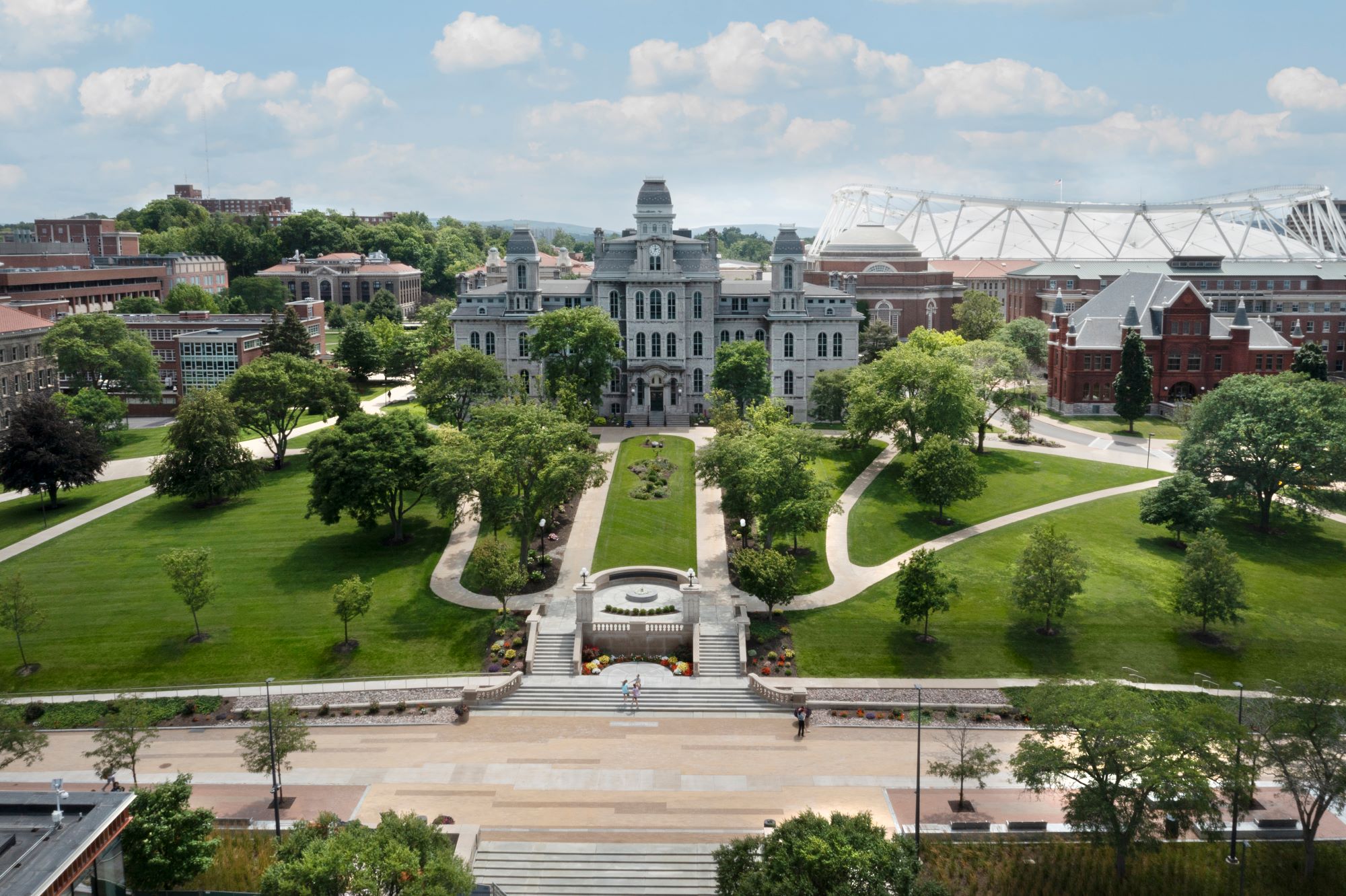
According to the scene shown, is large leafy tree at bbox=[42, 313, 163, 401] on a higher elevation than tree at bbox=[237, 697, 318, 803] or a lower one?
higher

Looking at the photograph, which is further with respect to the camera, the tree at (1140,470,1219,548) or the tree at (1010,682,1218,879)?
the tree at (1140,470,1219,548)

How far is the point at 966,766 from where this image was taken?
127ft

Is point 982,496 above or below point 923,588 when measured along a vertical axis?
above

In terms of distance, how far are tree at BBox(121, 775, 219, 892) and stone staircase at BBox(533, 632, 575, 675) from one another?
18512 mm

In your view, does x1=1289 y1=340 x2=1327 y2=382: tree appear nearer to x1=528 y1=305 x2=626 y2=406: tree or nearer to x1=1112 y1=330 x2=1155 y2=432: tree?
x1=1112 y1=330 x2=1155 y2=432: tree

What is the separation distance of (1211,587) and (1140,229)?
12704 centimetres

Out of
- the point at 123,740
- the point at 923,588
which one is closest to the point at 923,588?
the point at 923,588

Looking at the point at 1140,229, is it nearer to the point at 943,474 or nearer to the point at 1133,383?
the point at 1133,383

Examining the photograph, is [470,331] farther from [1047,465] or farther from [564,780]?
[564,780]

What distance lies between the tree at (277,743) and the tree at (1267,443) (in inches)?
2074

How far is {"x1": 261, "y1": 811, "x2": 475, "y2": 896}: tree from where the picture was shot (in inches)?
1141

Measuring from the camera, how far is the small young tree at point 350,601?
51.3m

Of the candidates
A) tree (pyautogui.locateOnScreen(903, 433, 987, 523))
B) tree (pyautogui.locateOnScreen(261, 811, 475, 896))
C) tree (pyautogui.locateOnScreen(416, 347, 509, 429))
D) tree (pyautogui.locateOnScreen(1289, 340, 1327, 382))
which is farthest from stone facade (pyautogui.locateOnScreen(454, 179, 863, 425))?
tree (pyautogui.locateOnScreen(261, 811, 475, 896))

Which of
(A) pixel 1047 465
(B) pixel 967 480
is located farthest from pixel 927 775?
(A) pixel 1047 465
